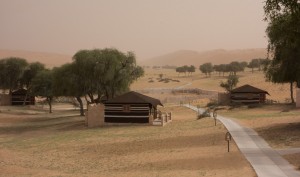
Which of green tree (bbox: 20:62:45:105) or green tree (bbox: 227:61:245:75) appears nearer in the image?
green tree (bbox: 20:62:45:105)

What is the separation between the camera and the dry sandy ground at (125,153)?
20.9m

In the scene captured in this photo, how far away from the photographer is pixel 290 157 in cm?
2145

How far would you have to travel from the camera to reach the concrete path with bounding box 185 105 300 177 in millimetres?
18219

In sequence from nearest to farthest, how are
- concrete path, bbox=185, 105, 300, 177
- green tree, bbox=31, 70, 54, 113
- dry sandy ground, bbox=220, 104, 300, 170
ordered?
concrete path, bbox=185, 105, 300, 177
dry sandy ground, bbox=220, 104, 300, 170
green tree, bbox=31, 70, 54, 113

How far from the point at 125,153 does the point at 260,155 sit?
9427mm

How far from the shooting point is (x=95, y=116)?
44188 mm

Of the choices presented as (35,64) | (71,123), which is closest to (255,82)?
(35,64)

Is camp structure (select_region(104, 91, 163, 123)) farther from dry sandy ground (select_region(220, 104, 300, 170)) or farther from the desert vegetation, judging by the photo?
dry sandy ground (select_region(220, 104, 300, 170))

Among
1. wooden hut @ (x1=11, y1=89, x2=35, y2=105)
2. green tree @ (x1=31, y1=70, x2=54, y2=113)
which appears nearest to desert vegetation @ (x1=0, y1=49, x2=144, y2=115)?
green tree @ (x1=31, y1=70, x2=54, y2=113)

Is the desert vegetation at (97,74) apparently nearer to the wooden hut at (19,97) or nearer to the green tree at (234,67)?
the wooden hut at (19,97)

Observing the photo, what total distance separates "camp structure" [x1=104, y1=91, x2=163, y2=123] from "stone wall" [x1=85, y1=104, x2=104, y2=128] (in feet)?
1.61

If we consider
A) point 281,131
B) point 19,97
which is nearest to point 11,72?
point 19,97

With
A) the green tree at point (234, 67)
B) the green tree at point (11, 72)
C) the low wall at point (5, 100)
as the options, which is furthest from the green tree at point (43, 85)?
the green tree at point (234, 67)

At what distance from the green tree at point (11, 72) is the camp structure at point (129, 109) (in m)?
40.8
